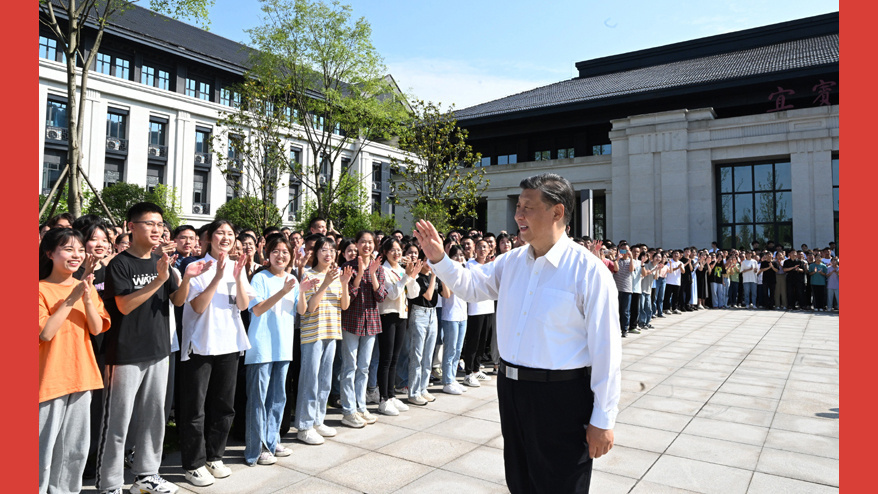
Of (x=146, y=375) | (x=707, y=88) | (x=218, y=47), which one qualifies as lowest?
(x=146, y=375)

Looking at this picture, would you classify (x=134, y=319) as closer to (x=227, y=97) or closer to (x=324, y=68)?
(x=324, y=68)

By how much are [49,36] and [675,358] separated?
36.0 metres

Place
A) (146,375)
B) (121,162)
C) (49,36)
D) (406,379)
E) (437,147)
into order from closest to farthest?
(146,375) → (406,379) → (437,147) → (49,36) → (121,162)

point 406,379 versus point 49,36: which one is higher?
point 49,36

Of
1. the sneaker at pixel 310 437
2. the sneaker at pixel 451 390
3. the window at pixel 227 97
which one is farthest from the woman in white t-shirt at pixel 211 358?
the window at pixel 227 97

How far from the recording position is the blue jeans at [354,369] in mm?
5656

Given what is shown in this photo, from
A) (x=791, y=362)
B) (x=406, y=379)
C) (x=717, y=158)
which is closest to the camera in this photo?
(x=406, y=379)

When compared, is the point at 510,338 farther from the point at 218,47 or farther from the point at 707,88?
the point at 218,47

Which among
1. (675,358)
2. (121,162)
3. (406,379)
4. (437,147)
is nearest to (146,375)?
(406,379)

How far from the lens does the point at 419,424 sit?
579 cm

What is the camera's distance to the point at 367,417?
5840 millimetres

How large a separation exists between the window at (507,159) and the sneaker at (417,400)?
29.2 m

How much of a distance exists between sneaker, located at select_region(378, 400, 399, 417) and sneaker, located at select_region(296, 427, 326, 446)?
1065 mm

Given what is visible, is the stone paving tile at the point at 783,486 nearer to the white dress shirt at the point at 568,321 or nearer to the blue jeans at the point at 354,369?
the white dress shirt at the point at 568,321
